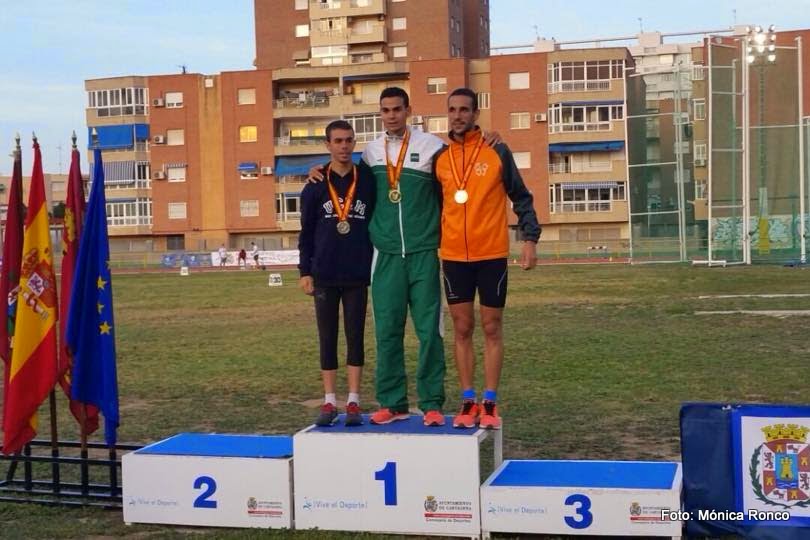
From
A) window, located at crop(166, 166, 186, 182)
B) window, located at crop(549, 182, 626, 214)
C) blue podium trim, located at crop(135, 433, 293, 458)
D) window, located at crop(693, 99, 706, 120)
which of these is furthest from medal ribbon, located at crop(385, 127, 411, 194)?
window, located at crop(166, 166, 186, 182)

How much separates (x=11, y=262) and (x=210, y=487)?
232 centimetres

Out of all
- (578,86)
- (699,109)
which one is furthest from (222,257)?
(699,109)

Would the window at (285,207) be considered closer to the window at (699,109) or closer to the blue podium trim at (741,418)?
the window at (699,109)

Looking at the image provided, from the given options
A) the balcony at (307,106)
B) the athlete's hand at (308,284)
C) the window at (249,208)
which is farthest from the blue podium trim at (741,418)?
the window at (249,208)

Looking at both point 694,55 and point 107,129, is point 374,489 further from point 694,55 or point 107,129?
point 694,55

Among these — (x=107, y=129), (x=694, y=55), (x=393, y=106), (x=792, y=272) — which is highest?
(x=694, y=55)

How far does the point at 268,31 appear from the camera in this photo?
269ft

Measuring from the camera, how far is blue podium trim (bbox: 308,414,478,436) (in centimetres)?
620

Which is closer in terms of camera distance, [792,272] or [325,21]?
[792,272]

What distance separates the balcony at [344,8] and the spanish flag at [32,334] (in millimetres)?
72513

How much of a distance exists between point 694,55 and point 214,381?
247 feet

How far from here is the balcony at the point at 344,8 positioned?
7756 cm

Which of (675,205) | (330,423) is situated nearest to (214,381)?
(330,423)

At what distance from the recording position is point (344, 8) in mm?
78125
